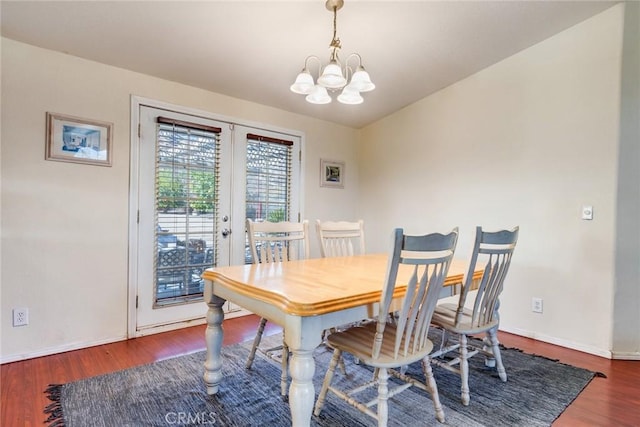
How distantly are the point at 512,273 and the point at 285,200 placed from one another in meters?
2.35

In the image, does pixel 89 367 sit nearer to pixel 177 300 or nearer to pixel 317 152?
pixel 177 300

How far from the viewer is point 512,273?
304 cm

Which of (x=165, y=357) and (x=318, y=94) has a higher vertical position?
(x=318, y=94)

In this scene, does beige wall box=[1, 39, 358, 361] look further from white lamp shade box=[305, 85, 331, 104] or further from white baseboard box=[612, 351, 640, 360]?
white baseboard box=[612, 351, 640, 360]

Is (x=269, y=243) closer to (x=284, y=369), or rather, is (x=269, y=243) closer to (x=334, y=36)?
(x=284, y=369)

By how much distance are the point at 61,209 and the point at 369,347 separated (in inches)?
92.4

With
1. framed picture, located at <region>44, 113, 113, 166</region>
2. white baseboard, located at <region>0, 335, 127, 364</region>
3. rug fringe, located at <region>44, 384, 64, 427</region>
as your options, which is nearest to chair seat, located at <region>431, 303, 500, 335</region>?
rug fringe, located at <region>44, 384, 64, 427</region>

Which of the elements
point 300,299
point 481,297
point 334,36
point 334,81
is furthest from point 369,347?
point 334,36

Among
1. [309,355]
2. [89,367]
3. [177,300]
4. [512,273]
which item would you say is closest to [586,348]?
[512,273]

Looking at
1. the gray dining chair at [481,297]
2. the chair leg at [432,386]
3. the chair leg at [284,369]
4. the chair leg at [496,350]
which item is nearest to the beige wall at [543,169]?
the chair leg at [496,350]

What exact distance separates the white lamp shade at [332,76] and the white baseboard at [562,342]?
262 centimetres

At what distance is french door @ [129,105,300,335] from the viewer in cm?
283

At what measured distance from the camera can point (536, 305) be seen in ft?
9.45

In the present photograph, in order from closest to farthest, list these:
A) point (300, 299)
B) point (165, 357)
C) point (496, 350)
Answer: point (300, 299) < point (496, 350) < point (165, 357)
